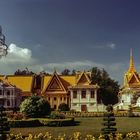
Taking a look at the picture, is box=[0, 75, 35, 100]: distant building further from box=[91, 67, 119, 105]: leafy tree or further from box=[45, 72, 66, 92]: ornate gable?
box=[91, 67, 119, 105]: leafy tree

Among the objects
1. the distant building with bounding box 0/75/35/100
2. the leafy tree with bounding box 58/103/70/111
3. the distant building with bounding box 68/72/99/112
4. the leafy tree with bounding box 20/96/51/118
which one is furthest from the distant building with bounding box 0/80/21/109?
the leafy tree with bounding box 20/96/51/118

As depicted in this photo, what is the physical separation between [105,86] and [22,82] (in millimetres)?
16548

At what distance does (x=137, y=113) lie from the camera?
61188 millimetres

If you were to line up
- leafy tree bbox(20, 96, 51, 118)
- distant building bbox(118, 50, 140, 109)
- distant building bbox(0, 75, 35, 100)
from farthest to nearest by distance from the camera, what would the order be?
distant building bbox(0, 75, 35, 100)
distant building bbox(118, 50, 140, 109)
leafy tree bbox(20, 96, 51, 118)

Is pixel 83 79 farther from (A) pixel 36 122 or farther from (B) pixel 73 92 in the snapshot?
(A) pixel 36 122

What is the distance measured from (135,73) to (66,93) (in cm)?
1316

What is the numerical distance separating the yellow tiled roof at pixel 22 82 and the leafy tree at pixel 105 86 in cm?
1247

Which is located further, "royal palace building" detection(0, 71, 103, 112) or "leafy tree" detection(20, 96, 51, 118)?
A: "royal palace building" detection(0, 71, 103, 112)

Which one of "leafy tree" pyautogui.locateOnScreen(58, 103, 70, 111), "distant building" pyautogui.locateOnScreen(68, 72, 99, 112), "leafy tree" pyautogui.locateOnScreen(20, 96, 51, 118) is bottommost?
"leafy tree" pyautogui.locateOnScreen(20, 96, 51, 118)

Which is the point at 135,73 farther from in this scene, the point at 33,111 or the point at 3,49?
the point at 3,49

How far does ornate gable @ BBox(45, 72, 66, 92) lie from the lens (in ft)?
267

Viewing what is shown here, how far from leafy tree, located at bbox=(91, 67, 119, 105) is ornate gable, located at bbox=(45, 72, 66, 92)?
29.9ft

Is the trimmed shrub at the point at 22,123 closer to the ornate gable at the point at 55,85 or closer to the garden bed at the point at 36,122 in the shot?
the garden bed at the point at 36,122

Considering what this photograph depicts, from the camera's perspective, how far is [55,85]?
8150 centimetres
